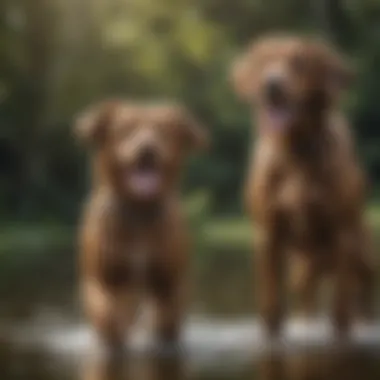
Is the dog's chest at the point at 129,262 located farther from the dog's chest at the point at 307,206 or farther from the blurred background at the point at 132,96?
the dog's chest at the point at 307,206

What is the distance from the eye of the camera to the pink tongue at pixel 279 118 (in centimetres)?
174

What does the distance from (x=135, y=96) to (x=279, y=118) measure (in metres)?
0.19

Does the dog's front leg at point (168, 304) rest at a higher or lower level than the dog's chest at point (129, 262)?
lower

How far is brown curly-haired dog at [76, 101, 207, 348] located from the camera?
Result: 173cm

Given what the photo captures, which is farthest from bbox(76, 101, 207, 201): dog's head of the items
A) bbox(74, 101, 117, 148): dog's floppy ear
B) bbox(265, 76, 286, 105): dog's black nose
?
bbox(265, 76, 286, 105): dog's black nose

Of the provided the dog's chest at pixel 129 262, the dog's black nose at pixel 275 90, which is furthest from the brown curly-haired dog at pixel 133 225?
the dog's black nose at pixel 275 90

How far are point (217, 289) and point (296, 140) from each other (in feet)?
0.69

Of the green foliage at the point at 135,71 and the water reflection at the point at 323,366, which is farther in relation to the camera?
the green foliage at the point at 135,71

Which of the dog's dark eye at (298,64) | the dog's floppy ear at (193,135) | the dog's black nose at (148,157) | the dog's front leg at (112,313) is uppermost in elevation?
the dog's dark eye at (298,64)

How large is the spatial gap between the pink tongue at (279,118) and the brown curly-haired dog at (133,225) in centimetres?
9

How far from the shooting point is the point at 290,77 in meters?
1.73

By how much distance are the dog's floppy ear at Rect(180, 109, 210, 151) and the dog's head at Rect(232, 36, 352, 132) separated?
7 cm

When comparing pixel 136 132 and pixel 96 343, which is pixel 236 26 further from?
pixel 96 343

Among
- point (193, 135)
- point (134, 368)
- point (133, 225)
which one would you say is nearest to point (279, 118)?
point (193, 135)
